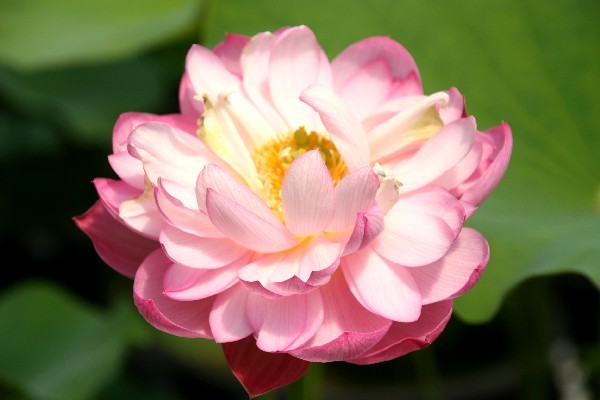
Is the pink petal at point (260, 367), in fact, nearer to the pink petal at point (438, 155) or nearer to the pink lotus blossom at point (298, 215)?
the pink lotus blossom at point (298, 215)

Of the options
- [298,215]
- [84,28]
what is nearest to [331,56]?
[298,215]

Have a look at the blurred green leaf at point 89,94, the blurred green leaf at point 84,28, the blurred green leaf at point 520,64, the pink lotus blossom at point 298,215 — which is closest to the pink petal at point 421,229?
the pink lotus blossom at point 298,215

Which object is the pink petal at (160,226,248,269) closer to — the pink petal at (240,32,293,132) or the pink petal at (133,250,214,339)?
the pink petal at (133,250,214,339)

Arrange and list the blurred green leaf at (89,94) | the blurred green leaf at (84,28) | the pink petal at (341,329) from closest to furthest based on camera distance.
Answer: the pink petal at (341,329) < the blurred green leaf at (84,28) < the blurred green leaf at (89,94)

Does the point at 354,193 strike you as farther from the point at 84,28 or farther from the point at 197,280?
the point at 84,28

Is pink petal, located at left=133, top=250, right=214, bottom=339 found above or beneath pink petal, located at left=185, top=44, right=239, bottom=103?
beneath

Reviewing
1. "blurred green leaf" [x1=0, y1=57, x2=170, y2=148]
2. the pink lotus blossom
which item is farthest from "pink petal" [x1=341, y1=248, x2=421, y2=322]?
"blurred green leaf" [x1=0, y1=57, x2=170, y2=148]
